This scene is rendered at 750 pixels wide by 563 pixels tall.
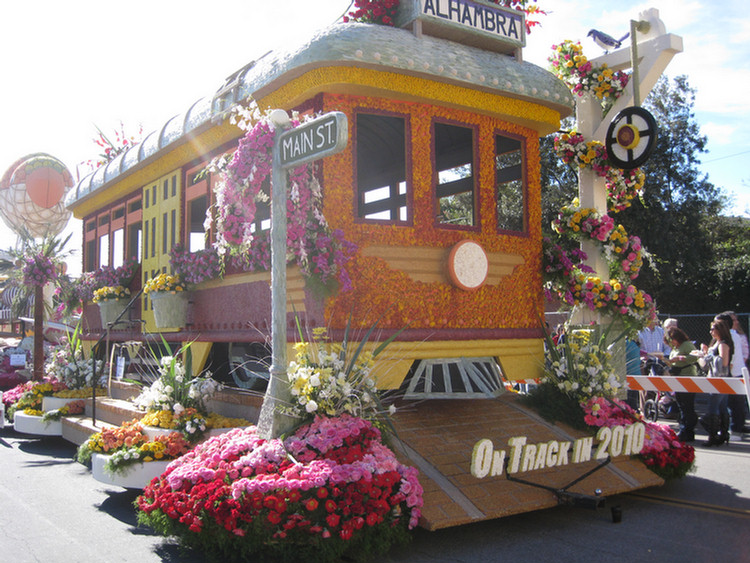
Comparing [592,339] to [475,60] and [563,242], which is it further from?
[475,60]

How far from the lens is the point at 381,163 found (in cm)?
943

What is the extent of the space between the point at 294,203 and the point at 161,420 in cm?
249

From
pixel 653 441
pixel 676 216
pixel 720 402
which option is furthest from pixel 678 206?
pixel 653 441

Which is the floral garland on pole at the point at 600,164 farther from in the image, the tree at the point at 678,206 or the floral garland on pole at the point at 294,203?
the tree at the point at 678,206

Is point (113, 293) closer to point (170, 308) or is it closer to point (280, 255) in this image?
point (170, 308)

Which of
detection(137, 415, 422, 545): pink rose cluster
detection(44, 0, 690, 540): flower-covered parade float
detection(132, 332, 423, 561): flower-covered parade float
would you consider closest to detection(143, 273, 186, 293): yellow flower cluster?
detection(44, 0, 690, 540): flower-covered parade float

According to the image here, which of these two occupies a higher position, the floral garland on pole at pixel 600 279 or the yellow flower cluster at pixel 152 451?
the floral garland on pole at pixel 600 279

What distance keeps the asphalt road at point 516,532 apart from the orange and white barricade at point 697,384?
1100 mm

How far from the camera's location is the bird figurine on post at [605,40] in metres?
8.52

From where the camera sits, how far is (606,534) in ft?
17.5

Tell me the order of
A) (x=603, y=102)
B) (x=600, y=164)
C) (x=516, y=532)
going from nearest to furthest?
1. (x=516, y=532)
2. (x=600, y=164)
3. (x=603, y=102)

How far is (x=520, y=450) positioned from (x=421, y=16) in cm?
402

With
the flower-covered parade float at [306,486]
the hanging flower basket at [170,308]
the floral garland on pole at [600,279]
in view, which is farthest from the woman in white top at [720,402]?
the hanging flower basket at [170,308]

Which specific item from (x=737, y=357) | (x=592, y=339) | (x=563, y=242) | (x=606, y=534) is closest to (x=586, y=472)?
(x=606, y=534)
